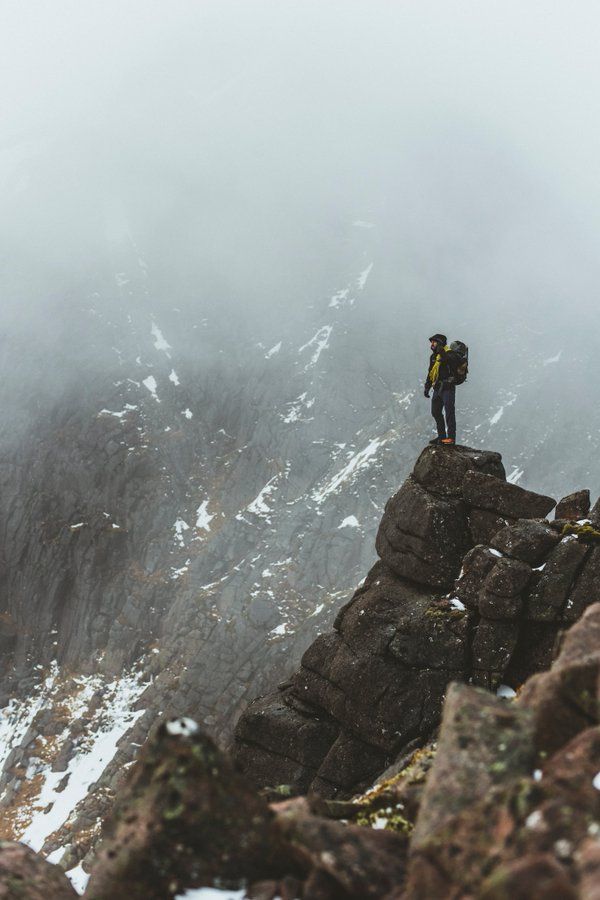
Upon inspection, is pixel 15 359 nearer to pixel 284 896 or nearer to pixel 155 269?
pixel 155 269

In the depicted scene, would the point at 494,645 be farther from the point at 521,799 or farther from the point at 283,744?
the point at 521,799

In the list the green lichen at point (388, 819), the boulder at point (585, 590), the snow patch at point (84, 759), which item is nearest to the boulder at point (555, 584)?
the boulder at point (585, 590)

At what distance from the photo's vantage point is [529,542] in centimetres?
1925

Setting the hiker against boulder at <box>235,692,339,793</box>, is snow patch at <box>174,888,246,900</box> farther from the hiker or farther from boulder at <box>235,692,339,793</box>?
the hiker

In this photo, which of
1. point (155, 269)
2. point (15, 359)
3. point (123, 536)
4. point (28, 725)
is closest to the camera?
point (28, 725)

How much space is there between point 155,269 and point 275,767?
175871 millimetres

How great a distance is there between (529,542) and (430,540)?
371cm

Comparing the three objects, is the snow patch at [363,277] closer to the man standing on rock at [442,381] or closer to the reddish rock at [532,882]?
the man standing on rock at [442,381]

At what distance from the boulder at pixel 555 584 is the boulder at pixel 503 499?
304 centimetres

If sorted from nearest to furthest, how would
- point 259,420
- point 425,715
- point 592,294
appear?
point 425,715, point 259,420, point 592,294

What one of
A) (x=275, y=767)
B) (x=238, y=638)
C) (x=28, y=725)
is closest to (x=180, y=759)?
(x=275, y=767)

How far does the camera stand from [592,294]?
534ft

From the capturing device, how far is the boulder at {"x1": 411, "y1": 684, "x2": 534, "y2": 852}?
6.70 m

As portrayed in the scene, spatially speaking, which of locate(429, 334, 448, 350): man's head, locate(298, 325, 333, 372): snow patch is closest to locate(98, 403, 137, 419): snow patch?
locate(298, 325, 333, 372): snow patch
